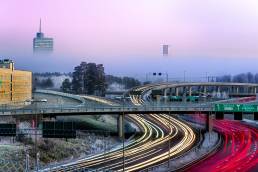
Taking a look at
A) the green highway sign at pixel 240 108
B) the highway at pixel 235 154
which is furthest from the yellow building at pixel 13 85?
the highway at pixel 235 154

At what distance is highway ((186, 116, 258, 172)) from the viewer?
68.0 m

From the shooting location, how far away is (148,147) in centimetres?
8981

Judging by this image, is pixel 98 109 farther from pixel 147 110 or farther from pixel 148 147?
pixel 148 147

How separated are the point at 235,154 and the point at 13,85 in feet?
231

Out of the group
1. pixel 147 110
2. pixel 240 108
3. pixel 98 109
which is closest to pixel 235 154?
pixel 240 108

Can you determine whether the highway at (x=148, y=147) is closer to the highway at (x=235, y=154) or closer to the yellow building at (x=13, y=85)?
the highway at (x=235, y=154)

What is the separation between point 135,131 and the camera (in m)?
112

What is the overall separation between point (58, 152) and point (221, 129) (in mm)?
57979

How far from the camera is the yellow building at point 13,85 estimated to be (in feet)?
408

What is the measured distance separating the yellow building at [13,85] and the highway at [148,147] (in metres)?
31.3

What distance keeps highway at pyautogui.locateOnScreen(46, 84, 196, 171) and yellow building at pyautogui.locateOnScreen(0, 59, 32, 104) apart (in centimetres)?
3129

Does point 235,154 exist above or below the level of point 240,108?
below

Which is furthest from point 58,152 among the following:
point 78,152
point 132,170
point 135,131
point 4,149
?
point 135,131

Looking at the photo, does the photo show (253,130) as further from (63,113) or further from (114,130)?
(63,113)
